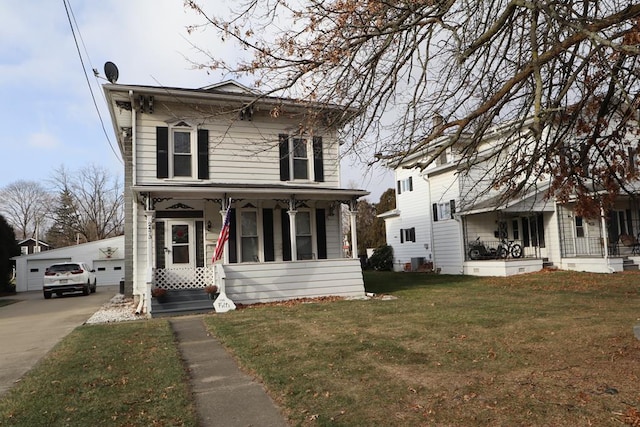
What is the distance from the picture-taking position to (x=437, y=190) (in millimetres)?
24609

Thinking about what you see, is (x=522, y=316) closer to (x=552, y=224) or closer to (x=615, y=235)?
(x=552, y=224)

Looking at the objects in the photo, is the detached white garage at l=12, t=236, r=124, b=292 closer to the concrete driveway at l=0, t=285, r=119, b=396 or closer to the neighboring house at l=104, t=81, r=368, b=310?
the concrete driveway at l=0, t=285, r=119, b=396

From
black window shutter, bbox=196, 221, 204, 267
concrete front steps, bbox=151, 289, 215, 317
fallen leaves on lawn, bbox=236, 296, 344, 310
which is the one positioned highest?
black window shutter, bbox=196, 221, 204, 267

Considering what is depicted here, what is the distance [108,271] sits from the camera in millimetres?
31266

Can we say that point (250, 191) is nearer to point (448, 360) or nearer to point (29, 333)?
point (29, 333)

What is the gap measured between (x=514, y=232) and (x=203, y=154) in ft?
54.0

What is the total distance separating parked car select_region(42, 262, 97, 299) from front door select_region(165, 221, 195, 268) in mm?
9428

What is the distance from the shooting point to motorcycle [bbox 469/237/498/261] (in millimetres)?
21922

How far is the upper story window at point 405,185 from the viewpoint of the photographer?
27250 mm

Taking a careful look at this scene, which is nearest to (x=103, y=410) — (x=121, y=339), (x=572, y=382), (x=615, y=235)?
(x=121, y=339)

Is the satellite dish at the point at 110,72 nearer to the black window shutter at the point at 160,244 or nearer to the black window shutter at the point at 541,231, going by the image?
the black window shutter at the point at 160,244

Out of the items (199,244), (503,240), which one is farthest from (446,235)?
(199,244)

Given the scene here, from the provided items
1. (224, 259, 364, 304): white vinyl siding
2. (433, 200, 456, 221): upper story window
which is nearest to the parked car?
(224, 259, 364, 304): white vinyl siding

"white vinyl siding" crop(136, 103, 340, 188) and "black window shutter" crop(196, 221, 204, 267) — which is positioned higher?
"white vinyl siding" crop(136, 103, 340, 188)
